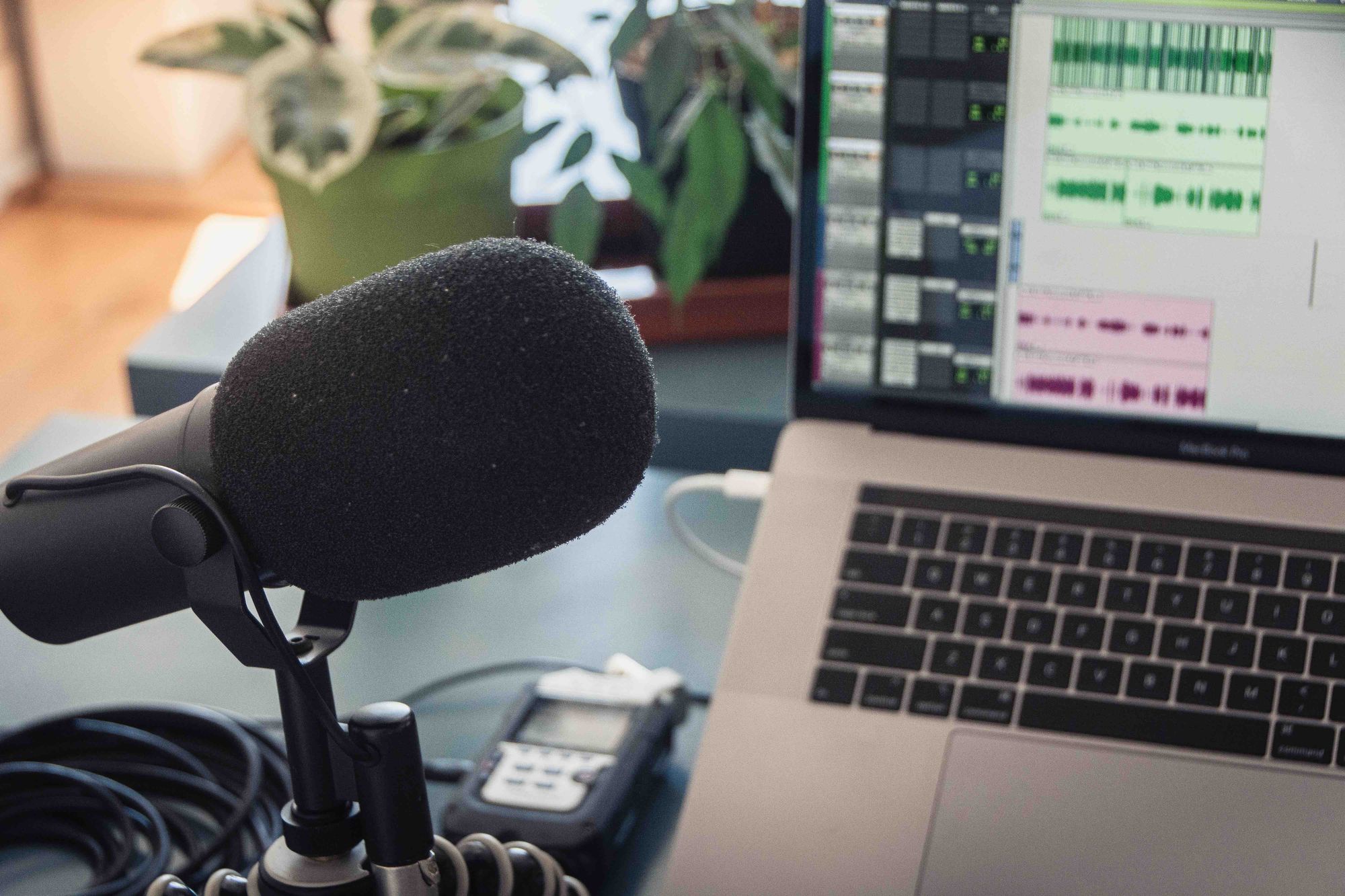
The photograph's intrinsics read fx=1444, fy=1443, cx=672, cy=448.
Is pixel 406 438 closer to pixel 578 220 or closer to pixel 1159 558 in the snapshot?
pixel 1159 558

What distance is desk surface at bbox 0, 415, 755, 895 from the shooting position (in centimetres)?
73

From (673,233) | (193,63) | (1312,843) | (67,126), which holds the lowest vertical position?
(67,126)

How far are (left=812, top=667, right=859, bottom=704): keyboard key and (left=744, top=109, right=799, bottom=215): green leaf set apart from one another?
0.41 metres

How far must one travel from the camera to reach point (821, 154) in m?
0.68

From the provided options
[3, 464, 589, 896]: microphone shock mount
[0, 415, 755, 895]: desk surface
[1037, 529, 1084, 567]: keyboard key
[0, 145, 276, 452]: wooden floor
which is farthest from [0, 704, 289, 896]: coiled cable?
[0, 145, 276, 452]: wooden floor

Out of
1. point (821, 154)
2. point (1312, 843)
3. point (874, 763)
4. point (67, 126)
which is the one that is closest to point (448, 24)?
point (821, 154)

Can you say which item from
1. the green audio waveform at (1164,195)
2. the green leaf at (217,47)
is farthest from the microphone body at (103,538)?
the green leaf at (217,47)

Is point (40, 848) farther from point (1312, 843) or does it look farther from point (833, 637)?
point (1312, 843)

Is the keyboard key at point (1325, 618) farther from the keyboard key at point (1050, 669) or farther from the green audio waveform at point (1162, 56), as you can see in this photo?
the green audio waveform at point (1162, 56)

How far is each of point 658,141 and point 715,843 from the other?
0.55 metres

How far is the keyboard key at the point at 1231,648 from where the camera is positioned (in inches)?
24.1

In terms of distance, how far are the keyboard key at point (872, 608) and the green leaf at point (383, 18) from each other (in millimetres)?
619

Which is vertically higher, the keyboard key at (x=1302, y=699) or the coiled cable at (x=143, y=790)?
the keyboard key at (x=1302, y=699)

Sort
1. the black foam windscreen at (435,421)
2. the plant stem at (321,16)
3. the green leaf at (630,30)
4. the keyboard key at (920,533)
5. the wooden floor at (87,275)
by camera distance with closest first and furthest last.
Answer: the black foam windscreen at (435,421) → the keyboard key at (920,533) → the green leaf at (630,30) → the plant stem at (321,16) → the wooden floor at (87,275)
